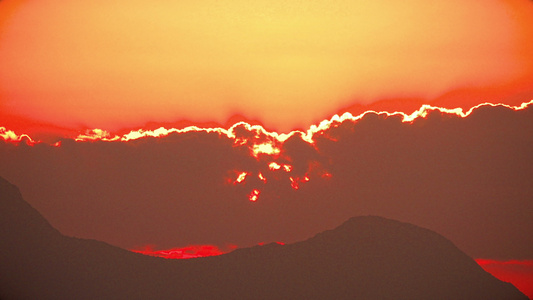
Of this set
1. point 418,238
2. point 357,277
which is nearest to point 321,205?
point 357,277

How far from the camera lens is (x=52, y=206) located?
14180 mm

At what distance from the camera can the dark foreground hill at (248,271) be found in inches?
574

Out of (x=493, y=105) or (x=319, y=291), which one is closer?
(x=493, y=105)

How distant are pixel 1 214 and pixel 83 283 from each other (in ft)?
9.59

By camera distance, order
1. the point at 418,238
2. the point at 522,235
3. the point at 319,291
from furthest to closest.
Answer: the point at 418,238 < the point at 319,291 < the point at 522,235

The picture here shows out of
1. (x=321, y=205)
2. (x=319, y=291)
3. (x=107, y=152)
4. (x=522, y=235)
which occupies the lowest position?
(x=319, y=291)

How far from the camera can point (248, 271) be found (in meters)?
16.4

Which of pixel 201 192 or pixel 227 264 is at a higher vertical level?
pixel 201 192

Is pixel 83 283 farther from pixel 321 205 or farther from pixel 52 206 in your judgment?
pixel 321 205

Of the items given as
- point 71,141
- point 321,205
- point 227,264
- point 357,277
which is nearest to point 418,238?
point 357,277

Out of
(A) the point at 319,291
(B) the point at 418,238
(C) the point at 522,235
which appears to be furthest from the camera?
(B) the point at 418,238

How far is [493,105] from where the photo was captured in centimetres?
1412

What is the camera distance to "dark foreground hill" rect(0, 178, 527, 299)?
14586 millimetres

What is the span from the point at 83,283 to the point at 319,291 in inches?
238
